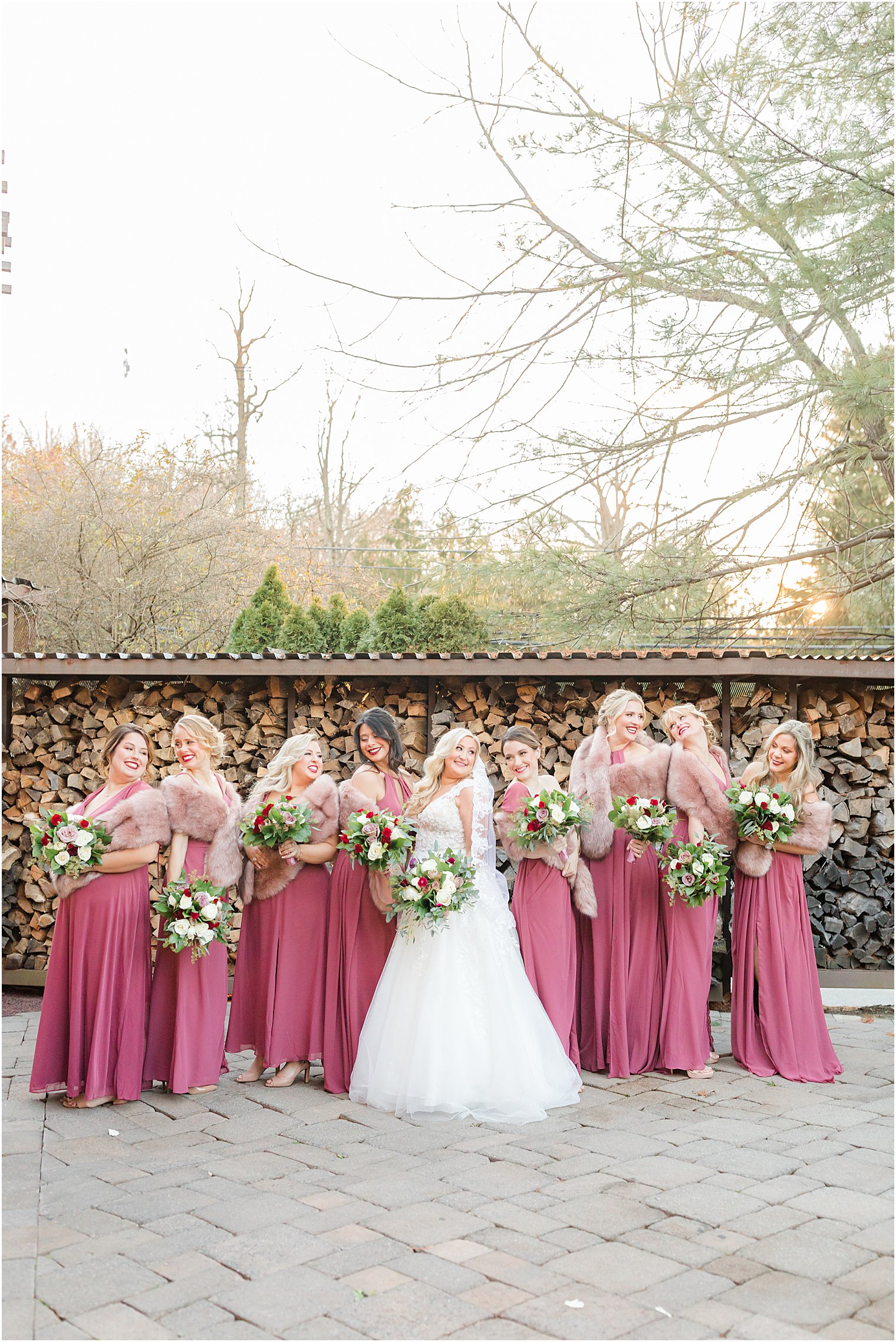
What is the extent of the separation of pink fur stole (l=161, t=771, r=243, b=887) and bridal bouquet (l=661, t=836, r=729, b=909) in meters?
2.47

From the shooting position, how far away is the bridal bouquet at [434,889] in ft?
19.0

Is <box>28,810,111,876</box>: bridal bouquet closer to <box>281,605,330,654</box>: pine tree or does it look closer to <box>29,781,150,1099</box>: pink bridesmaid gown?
<box>29,781,150,1099</box>: pink bridesmaid gown

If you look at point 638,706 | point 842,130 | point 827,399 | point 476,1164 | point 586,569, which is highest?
point 842,130

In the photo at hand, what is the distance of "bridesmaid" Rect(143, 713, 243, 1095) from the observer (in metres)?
A: 5.99

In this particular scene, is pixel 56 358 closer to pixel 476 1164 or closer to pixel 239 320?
pixel 239 320

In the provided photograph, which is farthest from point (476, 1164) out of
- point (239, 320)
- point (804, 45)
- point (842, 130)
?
point (239, 320)

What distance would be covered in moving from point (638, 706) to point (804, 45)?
4582mm

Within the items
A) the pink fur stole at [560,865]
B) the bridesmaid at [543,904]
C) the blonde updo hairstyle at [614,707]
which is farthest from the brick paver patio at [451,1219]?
the blonde updo hairstyle at [614,707]

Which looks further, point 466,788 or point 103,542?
point 103,542

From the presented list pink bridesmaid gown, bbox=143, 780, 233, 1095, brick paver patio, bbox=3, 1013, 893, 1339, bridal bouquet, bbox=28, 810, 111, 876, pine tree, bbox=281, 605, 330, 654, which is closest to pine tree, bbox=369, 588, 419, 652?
pine tree, bbox=281, 605, 330, 654

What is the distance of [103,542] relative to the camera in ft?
58.7

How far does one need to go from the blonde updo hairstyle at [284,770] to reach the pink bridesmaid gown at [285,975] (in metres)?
0.49

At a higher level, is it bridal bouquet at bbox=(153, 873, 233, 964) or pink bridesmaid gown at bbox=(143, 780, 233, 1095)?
bridal bouquet at bbox=(153, 873, 233, 964)

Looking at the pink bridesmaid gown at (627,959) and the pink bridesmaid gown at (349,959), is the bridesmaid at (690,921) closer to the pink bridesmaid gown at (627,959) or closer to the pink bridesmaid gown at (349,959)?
the pink bridesmaid gown at (627,959)
